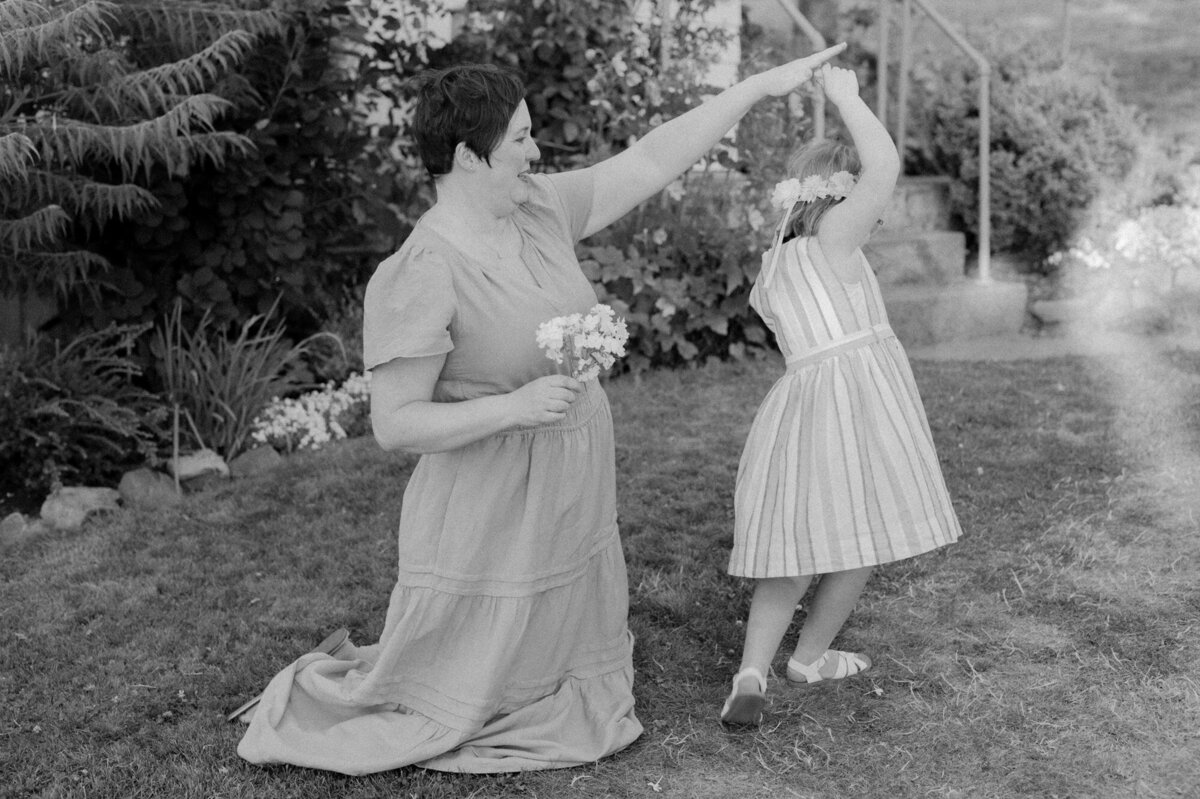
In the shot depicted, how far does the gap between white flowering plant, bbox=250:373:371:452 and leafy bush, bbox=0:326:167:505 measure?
1.45 feet

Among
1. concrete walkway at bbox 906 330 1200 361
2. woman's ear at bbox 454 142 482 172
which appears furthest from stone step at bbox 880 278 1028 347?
woman's ear at bbox 454 142 482 172

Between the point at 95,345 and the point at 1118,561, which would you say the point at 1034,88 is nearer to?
the point at 1118,561

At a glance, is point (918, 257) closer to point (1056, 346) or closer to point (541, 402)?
point (1056, 346)

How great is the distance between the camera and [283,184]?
5.68m

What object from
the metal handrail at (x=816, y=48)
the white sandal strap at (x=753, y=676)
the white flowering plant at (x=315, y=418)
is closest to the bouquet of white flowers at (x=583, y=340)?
the white sandal strap at (x=753, y=676)

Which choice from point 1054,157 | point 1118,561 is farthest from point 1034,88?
point 1118,561

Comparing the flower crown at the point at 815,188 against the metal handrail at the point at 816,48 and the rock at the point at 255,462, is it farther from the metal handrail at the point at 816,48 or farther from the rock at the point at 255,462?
the metal handrail at the point at 816,48

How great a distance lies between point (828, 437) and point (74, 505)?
2989 mm

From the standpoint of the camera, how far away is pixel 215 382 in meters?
5.31

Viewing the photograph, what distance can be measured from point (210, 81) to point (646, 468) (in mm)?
2456

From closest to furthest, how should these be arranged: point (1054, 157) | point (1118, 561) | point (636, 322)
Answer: point (1118, 561), point (636, 322), point (1054, 157)

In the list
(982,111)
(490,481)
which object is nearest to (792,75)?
(490,481)

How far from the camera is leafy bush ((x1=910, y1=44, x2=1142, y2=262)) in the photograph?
7.65m

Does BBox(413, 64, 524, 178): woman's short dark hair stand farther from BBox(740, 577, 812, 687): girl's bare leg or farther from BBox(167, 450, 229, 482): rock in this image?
BBox(167, 450, 229, 482): rock
